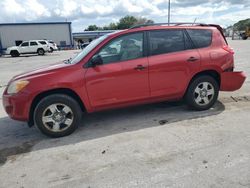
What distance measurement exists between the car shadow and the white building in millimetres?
39577

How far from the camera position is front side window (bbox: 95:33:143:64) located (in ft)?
13.9

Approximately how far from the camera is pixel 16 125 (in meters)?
4.79

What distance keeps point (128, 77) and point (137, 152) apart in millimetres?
1398

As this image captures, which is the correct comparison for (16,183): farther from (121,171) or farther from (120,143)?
(120,143)

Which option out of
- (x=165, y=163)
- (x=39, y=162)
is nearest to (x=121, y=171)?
(x=165, y=163)

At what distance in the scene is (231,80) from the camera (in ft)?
16.4

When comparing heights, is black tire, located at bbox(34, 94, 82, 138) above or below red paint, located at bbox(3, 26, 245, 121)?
below

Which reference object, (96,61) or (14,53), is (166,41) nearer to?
(96,61)

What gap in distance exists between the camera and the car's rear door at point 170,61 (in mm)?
4465

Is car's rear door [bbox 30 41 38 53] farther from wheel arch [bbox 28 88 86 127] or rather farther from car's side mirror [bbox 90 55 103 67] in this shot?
car's side mirror [bbox 90 55 103 67]

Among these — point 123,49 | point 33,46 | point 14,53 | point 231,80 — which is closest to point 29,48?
point 33,46

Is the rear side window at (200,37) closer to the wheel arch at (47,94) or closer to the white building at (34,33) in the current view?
the wheel arch at (47,94)

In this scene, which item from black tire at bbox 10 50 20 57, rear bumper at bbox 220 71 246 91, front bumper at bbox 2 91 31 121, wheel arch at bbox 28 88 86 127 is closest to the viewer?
front bumper at bbox 2 91 31 121

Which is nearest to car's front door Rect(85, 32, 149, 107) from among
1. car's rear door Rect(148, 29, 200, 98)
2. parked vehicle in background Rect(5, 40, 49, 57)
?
car's rear door Rect(148, 29, 200, 98)
